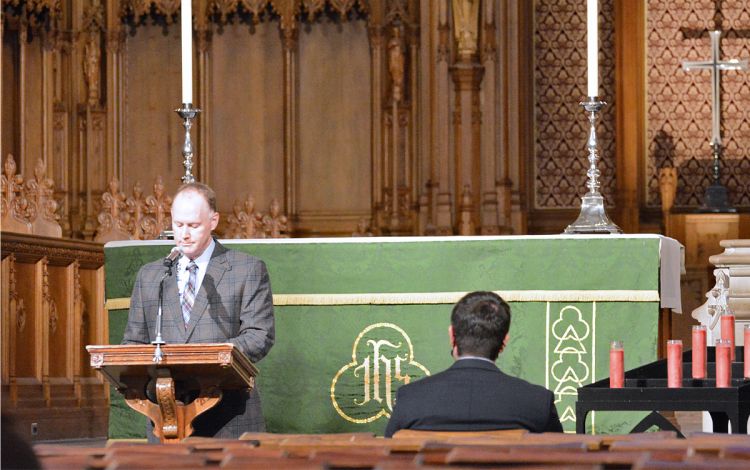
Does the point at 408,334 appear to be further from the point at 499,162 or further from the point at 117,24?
the point at 117,24

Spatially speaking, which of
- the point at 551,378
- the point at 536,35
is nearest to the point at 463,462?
the point at 551,378

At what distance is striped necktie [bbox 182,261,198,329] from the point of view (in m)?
5.43

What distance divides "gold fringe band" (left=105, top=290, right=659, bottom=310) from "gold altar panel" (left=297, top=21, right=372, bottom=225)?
5572 mm

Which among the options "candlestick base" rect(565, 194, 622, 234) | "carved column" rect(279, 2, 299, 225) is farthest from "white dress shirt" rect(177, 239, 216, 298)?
"carved column" rect(279, 2, 299, 225)

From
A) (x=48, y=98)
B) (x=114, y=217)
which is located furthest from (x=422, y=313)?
(x=48, y=98)

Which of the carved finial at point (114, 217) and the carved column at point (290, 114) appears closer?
the carved finial at point (114, 217)

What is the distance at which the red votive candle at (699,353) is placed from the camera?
545 cm

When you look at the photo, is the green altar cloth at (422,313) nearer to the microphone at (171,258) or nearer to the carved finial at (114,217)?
the microphone at (171,258)

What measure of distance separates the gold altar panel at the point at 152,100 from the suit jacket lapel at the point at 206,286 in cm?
725

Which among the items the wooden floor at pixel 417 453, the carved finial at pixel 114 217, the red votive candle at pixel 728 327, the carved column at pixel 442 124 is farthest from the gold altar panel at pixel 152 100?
the wooden floor at pixel 417 453

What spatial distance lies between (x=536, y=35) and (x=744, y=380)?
711 centimetres

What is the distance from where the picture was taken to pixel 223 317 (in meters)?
5.39

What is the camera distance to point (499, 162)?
38.5ft

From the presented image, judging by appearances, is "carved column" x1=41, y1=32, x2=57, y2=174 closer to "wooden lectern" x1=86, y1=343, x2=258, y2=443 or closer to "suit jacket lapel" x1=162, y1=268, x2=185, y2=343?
"suit jacket lapel" x1=162, y1=268, x2=185, y2=343
